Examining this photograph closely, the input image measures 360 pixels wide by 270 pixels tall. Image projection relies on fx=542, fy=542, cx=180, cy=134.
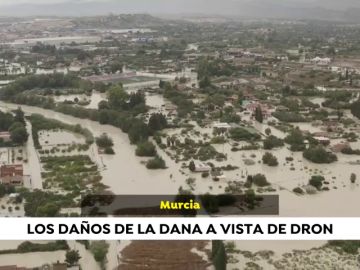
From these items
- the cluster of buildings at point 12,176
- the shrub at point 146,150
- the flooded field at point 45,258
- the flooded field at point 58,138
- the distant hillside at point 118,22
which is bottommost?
the flooded field at point 45,258

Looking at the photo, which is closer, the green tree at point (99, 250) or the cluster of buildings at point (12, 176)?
the green tree at point (99, 250)

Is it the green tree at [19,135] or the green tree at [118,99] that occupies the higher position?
the green tree at [118,99]

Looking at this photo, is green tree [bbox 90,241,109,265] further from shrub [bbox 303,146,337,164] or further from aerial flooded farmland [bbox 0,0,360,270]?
shrub [bbox 303,146,337,164]

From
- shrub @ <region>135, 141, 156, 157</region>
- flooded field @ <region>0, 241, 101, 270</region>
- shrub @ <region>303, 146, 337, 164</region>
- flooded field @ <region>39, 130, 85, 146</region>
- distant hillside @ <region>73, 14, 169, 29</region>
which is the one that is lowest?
flooded field @ <region>0, 241, 101, 270</region>

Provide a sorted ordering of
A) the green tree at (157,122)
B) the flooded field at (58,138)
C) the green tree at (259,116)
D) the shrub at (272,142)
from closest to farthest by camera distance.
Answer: the shrub at (272,142) < the flooded field at (58,138) < the green tree at (157,122) < the green tree at (259,116)

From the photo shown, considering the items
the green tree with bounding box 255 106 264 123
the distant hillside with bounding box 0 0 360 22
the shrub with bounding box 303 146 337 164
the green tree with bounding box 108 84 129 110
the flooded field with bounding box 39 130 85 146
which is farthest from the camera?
the distant hillside with bounding box 0 0 360 22

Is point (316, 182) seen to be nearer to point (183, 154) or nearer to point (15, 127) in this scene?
point (183, 154)

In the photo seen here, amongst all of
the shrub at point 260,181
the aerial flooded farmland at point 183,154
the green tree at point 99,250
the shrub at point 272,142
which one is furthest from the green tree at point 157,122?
the green tree at point 99,250

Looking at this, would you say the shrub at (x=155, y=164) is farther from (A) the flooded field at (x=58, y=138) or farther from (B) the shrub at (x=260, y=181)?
(A) the flooded field at (x=58, y=138)

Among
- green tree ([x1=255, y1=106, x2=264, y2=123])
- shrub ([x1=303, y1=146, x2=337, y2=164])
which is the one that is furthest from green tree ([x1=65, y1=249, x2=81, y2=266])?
green tree ([x1=255, y1=106, x2=264, y2=123])

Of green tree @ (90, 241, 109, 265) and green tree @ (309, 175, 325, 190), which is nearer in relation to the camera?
green tree @ (90, 241, 109, 265)

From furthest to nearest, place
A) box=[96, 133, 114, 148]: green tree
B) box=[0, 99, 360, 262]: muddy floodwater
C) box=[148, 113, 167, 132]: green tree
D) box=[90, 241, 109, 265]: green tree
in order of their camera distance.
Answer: box=[148, 113, 167, 132]: green tree, box=[96, 133, 114, 148]: green tree, box=[0, 99, 360, 262]: muddy floodwater, box=[90, 241, 109, 265]: green tree

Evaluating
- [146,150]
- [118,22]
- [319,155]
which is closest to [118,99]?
[146,150]
